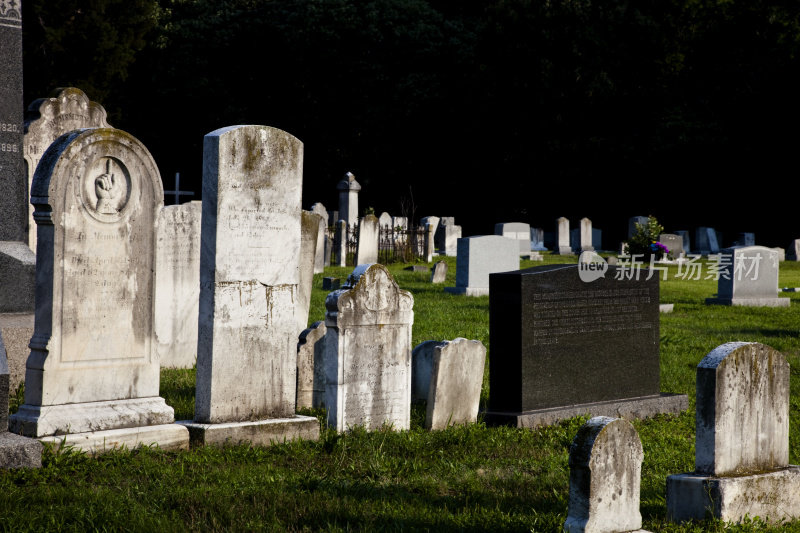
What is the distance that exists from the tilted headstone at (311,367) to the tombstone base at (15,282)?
2.61 metres

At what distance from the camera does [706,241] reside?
3666 centimetres

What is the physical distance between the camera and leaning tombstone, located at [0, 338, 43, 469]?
230 inches

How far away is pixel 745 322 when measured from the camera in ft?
52.5

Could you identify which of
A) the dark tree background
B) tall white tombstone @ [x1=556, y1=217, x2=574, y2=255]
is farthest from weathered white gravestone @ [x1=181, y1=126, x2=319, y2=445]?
the dark tree background

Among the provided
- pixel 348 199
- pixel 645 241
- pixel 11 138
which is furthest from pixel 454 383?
pixel 348 199

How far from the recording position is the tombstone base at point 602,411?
27.0ft

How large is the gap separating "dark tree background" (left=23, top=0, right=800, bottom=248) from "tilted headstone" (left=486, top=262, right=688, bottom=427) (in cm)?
2906

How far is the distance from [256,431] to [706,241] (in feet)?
106

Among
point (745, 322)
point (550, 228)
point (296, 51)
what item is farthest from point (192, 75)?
point (745, 322)

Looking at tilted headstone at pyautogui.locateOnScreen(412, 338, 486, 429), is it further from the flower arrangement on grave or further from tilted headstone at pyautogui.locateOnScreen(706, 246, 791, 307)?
the flower arrangement on grave

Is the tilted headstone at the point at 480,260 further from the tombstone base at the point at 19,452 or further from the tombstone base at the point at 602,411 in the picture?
the tombstone base at the point at 19,452

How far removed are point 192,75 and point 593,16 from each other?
18.9 meters

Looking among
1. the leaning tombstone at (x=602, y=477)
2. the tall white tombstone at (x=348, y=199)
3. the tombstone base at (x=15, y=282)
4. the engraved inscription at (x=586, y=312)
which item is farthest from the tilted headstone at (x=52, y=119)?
the tall white tombstone at (x=348, y=199)

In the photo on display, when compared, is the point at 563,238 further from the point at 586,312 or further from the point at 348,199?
the point at 586,312
